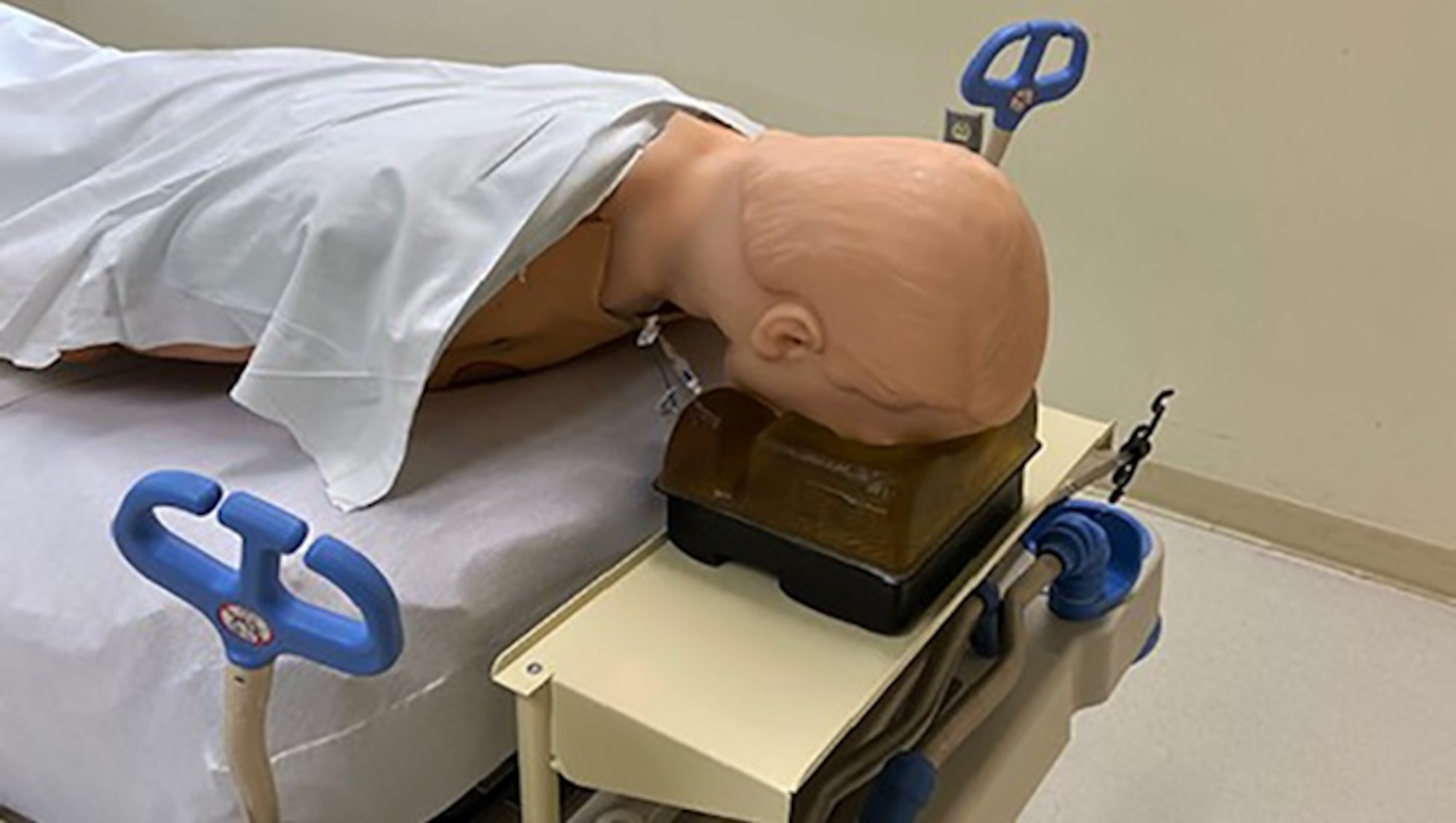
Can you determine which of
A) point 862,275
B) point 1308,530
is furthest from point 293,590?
point 1308,530

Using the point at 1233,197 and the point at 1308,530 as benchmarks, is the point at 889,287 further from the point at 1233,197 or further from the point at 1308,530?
the point at 1308,530

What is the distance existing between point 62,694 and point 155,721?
0.22 feet

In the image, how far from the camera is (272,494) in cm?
82

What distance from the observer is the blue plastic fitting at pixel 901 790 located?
0.80m

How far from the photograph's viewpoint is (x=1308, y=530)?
187 cm

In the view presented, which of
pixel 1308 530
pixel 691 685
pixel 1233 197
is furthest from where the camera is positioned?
pixel 1308 530

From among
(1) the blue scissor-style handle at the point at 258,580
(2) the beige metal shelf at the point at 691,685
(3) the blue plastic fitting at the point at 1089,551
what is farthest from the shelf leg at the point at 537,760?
(3) the blue plastic fitting at the point at 1089,551

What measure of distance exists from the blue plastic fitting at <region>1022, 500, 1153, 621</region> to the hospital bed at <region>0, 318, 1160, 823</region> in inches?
3.9

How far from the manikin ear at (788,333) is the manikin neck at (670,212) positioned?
60 millimetres

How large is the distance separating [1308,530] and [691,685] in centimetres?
136

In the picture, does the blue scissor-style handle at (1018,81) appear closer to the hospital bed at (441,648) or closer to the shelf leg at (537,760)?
the hospital bed at (441,648)

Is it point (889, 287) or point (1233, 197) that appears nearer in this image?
point (889, 287)

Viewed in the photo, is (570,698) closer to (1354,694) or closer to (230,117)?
(230,117)

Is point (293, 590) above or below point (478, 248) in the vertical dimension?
below
